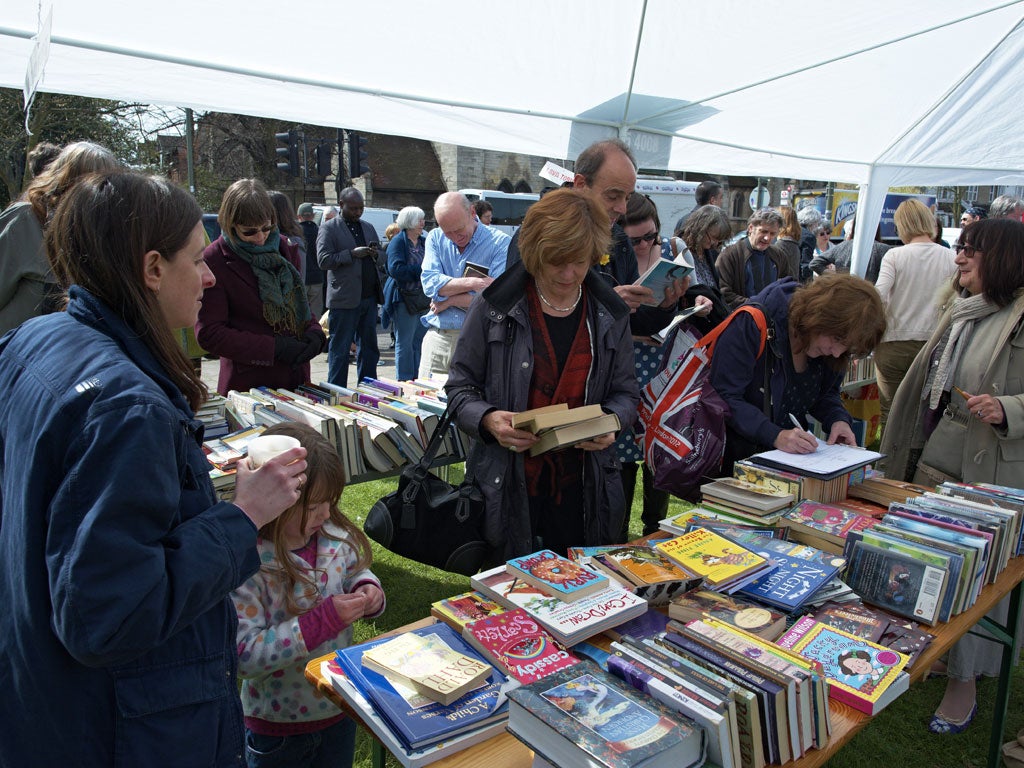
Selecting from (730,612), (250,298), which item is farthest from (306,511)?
(250,298)

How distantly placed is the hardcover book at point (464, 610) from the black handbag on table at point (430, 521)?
0.44 m

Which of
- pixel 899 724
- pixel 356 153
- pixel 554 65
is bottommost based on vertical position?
pixel 899 724

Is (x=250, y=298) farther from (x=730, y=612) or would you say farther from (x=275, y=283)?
(x=730, y=612)

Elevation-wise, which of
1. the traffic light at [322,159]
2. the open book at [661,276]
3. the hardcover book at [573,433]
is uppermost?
the traffic light at [322,159]

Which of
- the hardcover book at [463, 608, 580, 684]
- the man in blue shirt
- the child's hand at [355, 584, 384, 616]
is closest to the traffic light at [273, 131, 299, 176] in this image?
the man in blue shirt

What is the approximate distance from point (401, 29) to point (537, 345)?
6.97 feet

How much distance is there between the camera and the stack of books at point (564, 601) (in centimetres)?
157

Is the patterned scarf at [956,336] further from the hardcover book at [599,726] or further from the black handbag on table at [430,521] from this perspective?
the hardcover book at [599,726]

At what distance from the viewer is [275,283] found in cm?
328

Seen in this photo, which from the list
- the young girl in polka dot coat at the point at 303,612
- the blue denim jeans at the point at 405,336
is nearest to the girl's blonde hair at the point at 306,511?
the young girl in polka dot coat at the point at 303,612

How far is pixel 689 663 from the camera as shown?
132 cm

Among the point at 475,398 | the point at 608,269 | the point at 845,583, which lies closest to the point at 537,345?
the point at 475,398

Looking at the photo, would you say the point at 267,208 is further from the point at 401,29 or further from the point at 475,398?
the point at 475,398

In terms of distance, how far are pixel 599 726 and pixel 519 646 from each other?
0.39 metres
